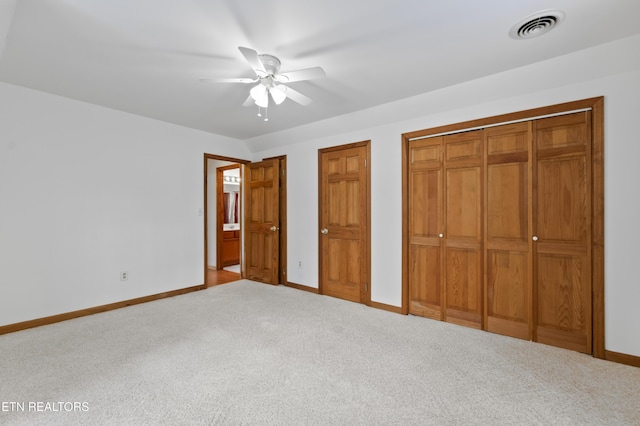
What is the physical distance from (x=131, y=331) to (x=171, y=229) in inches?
64.3

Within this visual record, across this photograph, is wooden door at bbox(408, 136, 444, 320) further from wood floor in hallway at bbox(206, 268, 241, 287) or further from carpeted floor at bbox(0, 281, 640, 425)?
wood floor in hallway at bbox(206, 268, 241, 287)

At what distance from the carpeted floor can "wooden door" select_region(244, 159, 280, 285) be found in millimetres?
1763

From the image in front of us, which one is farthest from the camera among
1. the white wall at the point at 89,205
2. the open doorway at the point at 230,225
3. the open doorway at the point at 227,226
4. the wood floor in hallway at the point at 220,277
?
the open doorway at the point at 227,226

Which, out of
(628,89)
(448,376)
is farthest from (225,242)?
(628,89)

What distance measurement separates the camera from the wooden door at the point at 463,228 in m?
3.07

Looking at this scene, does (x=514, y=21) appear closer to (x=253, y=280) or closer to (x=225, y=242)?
(x=253, y=280)

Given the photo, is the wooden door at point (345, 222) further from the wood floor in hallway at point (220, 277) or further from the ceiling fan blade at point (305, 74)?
the wood floor in hallway at point (220, 277)

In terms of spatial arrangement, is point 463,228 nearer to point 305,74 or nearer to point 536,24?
point 536,24

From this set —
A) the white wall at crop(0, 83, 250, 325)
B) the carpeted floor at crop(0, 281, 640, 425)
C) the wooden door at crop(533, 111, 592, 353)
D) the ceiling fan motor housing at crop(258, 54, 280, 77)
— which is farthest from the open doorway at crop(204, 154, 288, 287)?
the wooden door at crop(533, 111, 592, 353)

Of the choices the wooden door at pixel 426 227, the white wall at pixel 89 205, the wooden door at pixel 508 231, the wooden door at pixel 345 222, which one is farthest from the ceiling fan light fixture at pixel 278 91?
the white wall at pixel 89 205

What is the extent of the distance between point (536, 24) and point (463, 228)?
1.91 metres

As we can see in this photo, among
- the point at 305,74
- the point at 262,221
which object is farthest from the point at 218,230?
the point at 305,74

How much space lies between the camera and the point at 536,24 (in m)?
1.94

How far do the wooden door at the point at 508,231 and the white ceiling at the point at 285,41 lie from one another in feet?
2.54
